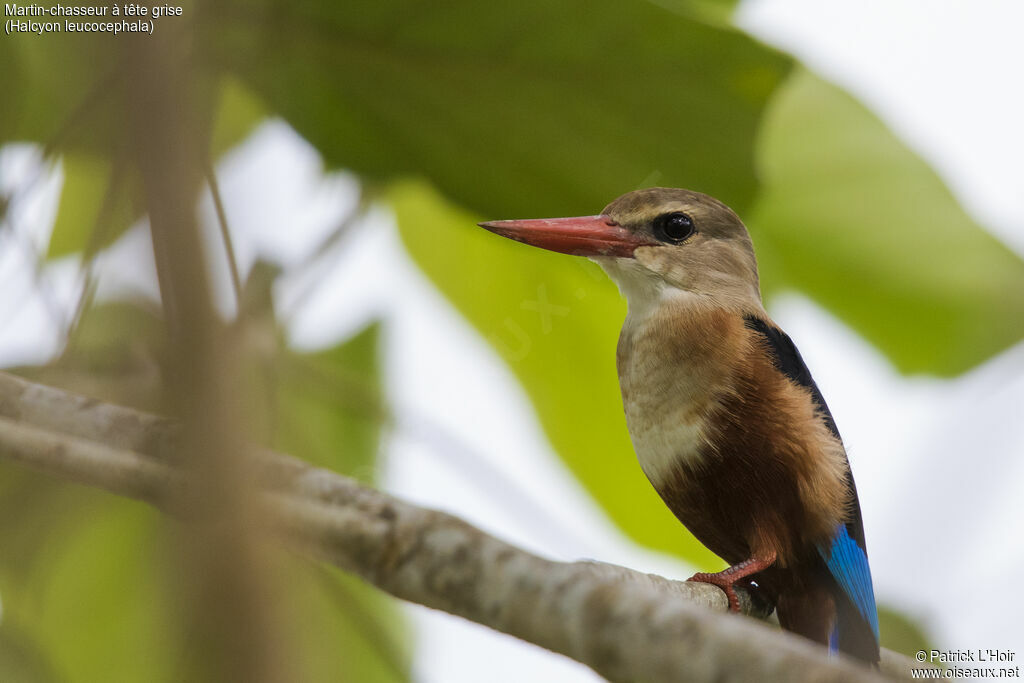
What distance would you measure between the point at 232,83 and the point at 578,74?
42 cm

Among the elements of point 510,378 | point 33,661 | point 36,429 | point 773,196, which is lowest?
point 33,661

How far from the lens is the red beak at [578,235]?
3.02 ft

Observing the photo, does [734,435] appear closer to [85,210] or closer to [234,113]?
[234,113]

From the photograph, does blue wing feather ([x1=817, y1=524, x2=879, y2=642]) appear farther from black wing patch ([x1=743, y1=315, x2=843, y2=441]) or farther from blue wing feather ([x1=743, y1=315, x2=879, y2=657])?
black wing patch ([x1=743, y1=315, x2=843, y2=441])

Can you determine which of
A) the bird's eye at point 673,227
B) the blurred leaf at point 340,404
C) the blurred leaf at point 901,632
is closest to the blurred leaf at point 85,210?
the blurred leaf at point 340,404

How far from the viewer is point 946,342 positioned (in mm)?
1228

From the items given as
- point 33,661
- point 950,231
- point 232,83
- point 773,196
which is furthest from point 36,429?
point 950,231

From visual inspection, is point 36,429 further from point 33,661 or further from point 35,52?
point 35,52

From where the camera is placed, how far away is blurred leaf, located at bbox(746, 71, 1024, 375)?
1.19 metres

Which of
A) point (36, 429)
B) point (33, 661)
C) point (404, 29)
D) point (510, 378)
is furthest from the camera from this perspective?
point (510, 378)

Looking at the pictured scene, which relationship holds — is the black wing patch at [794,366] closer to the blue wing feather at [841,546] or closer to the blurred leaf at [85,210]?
the blue wing feather at [841,546]

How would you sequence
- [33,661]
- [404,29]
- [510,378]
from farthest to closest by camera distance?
[510,378] → [404,29] → [33,661]

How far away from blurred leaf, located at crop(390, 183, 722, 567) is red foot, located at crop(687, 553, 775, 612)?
221 mm

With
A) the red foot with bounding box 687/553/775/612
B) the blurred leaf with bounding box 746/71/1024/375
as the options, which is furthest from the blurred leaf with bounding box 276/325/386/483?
the blurred leaf with bounding box 746/71/1024/375
